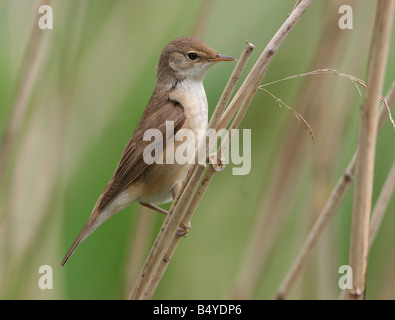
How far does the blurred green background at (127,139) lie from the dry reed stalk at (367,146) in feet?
2.65

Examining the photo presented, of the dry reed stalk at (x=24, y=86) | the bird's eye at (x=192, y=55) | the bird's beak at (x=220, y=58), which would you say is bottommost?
the dry reed stalk at (x=24, y=86)

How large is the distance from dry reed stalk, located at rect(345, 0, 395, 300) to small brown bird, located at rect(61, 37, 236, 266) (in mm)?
1028

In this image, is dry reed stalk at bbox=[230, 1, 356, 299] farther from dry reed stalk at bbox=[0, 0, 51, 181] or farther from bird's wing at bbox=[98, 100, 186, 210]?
dry reed stalk at bbox=[0, 0, 51, 181]

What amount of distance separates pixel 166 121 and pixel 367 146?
49.6 inches

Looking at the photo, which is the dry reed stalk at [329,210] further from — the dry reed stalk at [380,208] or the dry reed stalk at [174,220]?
the dry reed stalk at [174,220]

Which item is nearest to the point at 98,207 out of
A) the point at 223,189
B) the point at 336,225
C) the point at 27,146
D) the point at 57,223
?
the point at 57,223

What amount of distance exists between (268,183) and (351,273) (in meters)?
0.91

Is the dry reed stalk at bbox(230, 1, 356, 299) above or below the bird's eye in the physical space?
below

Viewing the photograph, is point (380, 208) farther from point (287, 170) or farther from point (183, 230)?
point (183, 230)

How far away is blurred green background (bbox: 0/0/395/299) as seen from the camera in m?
2.38

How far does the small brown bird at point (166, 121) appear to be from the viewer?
97.7 inches

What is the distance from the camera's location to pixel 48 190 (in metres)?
2.47


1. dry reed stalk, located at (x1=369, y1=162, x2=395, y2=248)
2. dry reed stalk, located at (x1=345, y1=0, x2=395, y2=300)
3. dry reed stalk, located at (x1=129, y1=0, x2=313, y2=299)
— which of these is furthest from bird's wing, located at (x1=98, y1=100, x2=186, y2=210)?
dry reed stalk, located at (x1=345, y1=0, x2=395, y2=300)

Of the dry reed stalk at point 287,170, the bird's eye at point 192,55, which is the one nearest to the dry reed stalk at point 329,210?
the dry reed stalk at point 287,170
